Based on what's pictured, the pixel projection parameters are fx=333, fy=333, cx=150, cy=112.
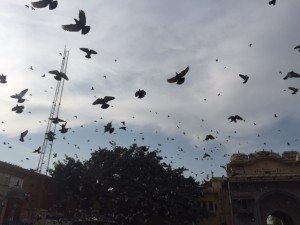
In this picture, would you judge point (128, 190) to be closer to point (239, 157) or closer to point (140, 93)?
point (239, 157)

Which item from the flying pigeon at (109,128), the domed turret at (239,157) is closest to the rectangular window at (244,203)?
the domed turret at (239,157)

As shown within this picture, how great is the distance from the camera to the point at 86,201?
116 ft

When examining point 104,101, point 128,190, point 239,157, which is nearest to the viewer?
point 104,101

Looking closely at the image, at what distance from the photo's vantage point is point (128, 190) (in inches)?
1336

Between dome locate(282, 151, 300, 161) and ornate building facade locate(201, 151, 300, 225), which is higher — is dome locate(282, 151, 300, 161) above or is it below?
above

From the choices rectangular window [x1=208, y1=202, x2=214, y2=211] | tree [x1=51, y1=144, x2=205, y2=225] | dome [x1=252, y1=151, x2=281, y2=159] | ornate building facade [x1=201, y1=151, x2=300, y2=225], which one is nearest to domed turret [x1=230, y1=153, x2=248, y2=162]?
dome [x1=252, y1=151, x2=281, y2=159]

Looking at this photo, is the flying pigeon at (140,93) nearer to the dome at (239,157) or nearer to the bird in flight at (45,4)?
the bird in flight at (45,4)

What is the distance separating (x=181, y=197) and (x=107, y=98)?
2272cm

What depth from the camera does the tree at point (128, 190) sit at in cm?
3416

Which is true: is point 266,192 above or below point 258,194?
above

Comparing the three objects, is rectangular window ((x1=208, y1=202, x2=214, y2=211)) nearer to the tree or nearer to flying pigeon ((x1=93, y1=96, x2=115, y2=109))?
the tree

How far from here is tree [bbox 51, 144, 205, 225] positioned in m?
34.2

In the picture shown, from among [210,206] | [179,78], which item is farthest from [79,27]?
[210,206]

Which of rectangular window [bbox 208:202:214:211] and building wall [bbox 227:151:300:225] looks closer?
building wall [bbox 227:151:300:225]
